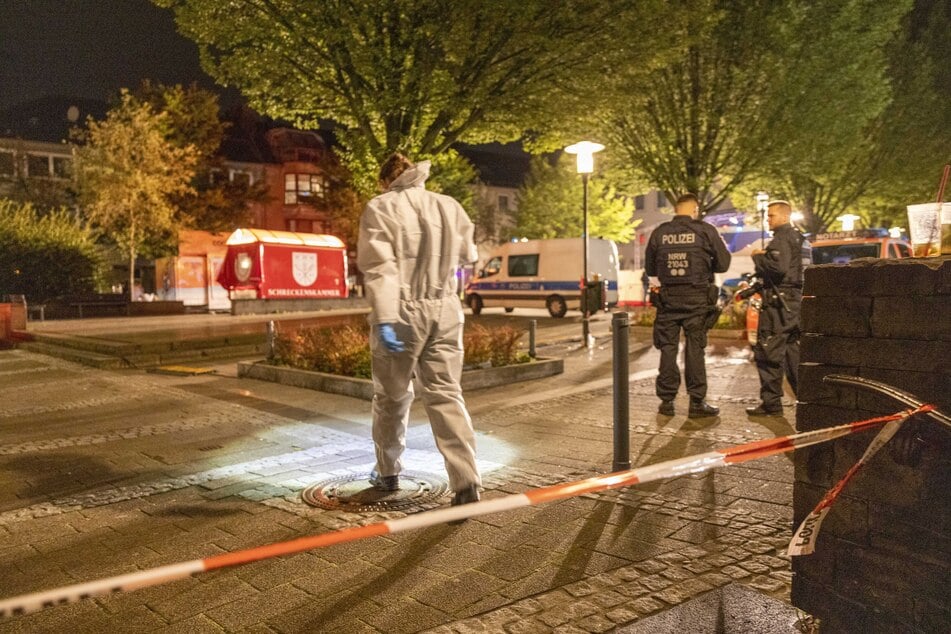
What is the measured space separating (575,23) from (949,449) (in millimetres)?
9877

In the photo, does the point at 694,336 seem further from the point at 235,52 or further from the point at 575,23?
the point at 235,52

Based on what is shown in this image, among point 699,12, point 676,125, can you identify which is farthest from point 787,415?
point 676,125

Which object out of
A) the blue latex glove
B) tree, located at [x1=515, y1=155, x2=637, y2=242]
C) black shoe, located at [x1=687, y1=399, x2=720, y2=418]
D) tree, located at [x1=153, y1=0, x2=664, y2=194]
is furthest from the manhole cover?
tree, located at [x1=515, y1=155, x2=637, y2=242]

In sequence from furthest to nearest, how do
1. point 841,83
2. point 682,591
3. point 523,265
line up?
point 523,265 < point 841,83 < point 682,591

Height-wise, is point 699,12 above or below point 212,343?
above

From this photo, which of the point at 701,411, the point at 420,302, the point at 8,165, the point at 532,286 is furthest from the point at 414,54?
the point at 8,165

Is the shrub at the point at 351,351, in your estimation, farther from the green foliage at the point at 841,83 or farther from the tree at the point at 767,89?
the green foliage at the point at 841,83

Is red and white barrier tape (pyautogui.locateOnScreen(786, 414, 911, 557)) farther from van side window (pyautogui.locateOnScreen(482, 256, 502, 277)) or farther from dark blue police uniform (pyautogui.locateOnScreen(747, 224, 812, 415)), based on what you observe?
van side window (pyautogui.locateOnScreen(482, 256, 502, 277))

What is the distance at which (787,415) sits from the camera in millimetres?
6645

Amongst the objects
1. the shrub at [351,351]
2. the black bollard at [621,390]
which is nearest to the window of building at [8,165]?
the shrub at [351,351]

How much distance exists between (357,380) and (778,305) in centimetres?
470

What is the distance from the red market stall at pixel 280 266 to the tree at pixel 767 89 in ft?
47.7

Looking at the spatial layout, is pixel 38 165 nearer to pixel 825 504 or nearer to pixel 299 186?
pixel 299 186

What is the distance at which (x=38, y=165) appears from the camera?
39344 millimetres
